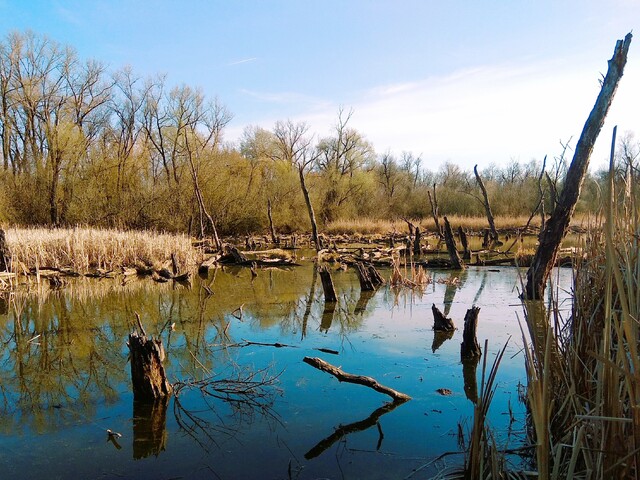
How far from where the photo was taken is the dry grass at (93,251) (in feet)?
41.4

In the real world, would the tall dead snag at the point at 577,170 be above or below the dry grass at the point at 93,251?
above

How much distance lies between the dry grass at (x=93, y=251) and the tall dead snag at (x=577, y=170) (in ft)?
30.1

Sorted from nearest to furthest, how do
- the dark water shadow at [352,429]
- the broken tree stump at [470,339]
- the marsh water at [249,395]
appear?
the marsh water at [249,395]
the dark water shadow at [352,429]
the broken tree stump at [470,339]

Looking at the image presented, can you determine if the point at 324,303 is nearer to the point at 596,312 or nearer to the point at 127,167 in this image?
the point at 596,312

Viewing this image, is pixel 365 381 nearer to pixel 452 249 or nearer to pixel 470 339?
pixel 470 339

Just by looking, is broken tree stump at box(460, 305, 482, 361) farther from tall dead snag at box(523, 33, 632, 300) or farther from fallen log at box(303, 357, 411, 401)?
tall dead snag at box(523, 33, 632, 300)

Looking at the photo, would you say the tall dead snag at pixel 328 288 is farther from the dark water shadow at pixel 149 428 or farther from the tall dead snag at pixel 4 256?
the tall dead snag at pixel 4 256

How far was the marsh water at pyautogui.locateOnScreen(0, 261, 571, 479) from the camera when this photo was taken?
3.34 meters

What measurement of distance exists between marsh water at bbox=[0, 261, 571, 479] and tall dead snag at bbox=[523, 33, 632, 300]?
1013 mm

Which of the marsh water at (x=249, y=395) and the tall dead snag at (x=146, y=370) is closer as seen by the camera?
the marsh water at (x=249, y=395)

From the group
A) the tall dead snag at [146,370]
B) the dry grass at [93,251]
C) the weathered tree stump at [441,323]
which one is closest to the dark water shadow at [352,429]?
the tall dead snag at [146,370]

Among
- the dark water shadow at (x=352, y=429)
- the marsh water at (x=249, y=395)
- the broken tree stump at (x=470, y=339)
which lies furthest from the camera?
the broken tree stump at (x=470, y=339)

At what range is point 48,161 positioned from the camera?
25391 mm

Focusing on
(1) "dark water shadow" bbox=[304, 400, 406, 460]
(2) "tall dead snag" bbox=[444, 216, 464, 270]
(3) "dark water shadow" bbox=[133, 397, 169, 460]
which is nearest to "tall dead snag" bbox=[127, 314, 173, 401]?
(3) "dark water shadow" bbox=[133, 397, 169, 460]
